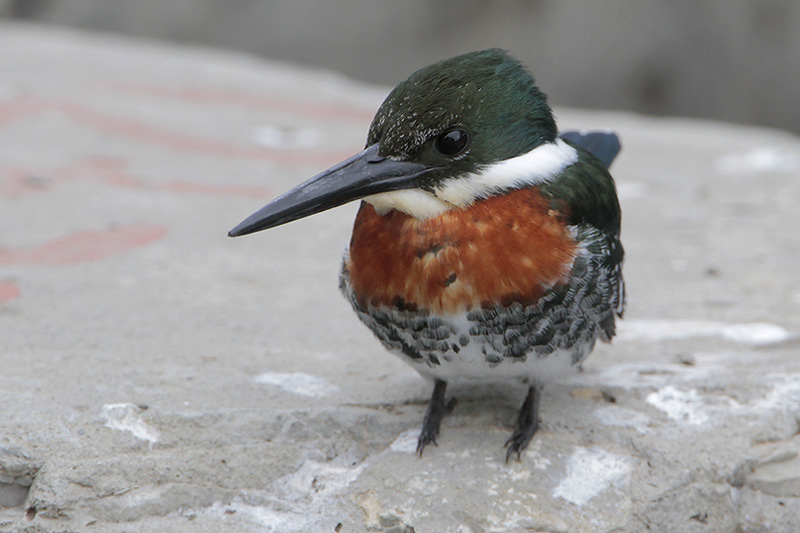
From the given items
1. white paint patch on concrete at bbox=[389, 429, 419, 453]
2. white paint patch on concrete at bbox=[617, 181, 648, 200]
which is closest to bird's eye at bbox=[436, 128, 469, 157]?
→ white paint patch on concrete at bbox=[389, 429, 419, 453]

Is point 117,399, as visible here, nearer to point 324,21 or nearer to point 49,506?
point 49,506

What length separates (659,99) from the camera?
996 centimetres

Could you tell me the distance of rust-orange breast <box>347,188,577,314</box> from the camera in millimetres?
2449

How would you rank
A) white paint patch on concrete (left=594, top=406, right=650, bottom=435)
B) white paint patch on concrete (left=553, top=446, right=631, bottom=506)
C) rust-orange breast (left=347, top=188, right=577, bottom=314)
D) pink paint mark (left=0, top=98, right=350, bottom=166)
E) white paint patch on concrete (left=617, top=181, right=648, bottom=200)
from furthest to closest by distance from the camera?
pink paint mark (left=0, top=98, right=350, bottom=166)
white paint patch on concrete (left=617, top=181, right=648, bottom=200)
white paint patch on concrete (left=594, top=406, right=650, bottom=435)
white paint patch on concrete (left=553, top=446, right=631, bottom=506)
rust-orange breast (left=347, top=188, right=577, bottom=314)

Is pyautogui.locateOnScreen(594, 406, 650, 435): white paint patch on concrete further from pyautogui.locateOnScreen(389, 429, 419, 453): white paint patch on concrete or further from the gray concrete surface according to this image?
pyautogui.locateOnScreen(389, 429, 419, 453): white paint patch on concrete

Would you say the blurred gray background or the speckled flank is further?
the blurred gray background

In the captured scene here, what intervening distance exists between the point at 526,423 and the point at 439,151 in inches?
34.6

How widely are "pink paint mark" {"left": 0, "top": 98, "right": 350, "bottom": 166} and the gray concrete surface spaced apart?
10 centimetres

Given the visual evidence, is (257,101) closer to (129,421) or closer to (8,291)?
(8,291)

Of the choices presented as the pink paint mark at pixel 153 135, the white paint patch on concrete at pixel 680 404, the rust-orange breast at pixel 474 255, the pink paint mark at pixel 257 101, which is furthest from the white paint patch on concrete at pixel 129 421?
the pink paint mark at pixel 257 101

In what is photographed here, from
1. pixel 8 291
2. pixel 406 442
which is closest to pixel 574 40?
pixel 8 291

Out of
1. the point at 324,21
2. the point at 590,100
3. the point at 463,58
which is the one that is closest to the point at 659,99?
the point at 590,100

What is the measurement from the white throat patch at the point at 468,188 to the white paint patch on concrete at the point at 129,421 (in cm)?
90

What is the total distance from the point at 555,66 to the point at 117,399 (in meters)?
7.99
